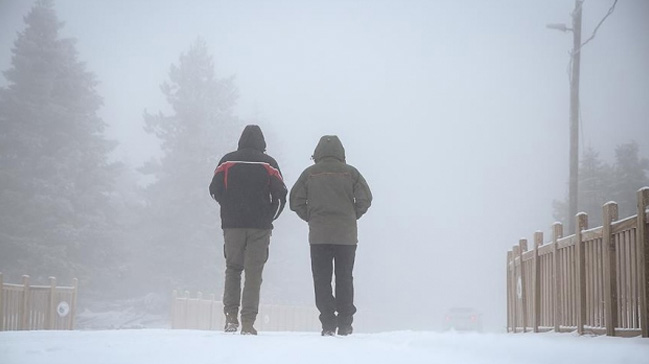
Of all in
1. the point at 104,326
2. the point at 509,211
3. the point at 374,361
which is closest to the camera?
the point at 374,361

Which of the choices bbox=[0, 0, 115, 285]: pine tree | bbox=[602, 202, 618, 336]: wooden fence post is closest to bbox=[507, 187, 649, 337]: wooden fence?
bbox=[602, 202, 618, 336]: wooden fence post

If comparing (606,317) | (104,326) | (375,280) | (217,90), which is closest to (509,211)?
(375,280)

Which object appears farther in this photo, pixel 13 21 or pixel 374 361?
pixel 13 21

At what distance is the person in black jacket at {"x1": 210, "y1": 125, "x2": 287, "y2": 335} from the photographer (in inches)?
373

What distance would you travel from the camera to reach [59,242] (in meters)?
33.3

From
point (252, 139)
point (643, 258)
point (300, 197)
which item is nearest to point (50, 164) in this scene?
point (252, 139)

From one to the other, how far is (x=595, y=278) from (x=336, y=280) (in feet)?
11.6

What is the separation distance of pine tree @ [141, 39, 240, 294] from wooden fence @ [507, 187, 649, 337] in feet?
92.5

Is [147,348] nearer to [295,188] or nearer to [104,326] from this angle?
[295,188]

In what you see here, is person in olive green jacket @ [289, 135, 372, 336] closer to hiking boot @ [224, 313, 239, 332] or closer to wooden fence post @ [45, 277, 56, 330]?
hiking boot @ [224, 313, 239, 332]

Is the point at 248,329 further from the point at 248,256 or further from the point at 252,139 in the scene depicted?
the point at 252,139

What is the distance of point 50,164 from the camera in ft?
111

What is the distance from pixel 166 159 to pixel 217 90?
19.8 feet

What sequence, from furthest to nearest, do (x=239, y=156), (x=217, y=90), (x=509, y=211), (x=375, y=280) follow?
(x=509, y=211)
(x=375, y=280)
(x=217, y=90)
(x=239, y=156)
